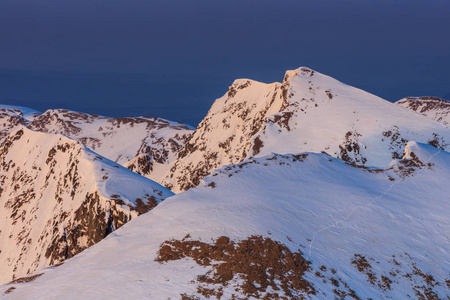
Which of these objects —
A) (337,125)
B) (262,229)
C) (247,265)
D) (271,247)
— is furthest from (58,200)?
(247,265)

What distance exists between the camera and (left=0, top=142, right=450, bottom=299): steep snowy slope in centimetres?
2139

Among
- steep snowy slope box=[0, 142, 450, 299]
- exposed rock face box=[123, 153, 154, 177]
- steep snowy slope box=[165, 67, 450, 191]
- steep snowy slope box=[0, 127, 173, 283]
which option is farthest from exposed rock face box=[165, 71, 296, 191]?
steep snowy slope box=[0, 142, 450, 299]

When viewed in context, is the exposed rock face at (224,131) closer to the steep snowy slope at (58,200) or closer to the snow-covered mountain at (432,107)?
the steep snowy slope at (58,200)

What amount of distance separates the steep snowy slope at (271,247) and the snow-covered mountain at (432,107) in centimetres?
11432

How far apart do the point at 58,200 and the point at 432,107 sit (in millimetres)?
129306

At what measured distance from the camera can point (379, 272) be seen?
24.9 m

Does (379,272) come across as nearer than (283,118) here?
Yes

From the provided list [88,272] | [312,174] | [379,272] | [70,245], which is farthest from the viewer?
[70,245]

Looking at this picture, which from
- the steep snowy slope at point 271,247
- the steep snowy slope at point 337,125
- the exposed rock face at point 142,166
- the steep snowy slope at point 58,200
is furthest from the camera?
the exposed rock face at point 142,166

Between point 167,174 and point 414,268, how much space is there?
368 feet

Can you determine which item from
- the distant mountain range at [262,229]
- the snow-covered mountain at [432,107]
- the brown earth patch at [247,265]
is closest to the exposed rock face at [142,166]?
the distant mountain range at [262,229]

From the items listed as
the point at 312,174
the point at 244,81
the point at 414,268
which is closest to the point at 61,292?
the point at 414,268

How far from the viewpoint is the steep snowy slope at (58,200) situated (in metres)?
48.7

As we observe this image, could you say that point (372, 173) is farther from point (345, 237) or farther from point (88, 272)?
point (88, 272)
